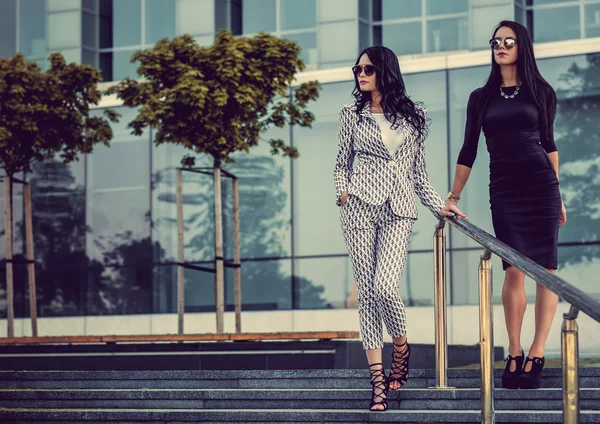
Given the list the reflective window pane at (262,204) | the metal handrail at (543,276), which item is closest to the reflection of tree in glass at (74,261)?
the reflective window pane at (262,204)

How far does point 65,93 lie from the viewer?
1484 centimetres

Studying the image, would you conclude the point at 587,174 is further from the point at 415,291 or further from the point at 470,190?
the point at 415,291

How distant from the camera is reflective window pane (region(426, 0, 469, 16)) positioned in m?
18.1

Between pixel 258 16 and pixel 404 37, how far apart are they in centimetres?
270

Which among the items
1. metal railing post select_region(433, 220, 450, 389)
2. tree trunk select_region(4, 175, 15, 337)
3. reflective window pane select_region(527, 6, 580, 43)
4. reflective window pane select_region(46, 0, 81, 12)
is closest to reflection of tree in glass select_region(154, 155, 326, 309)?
reflective window pane select_region(46, 0, 81, 12)

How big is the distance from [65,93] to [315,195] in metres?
5.40

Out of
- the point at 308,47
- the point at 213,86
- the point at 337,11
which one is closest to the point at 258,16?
the point at 308,47

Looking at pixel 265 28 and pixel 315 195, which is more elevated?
pixel 265 28

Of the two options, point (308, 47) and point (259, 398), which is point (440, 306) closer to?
point (259, 398)

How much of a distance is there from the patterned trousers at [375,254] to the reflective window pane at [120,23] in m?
14.8

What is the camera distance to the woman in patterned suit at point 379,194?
640cm

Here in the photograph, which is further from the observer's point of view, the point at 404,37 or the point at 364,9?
the point at 364,9

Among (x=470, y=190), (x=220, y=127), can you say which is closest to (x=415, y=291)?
(x=470, y=190)

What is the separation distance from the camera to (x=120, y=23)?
20938 mm
